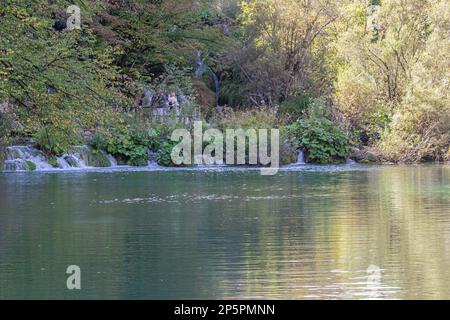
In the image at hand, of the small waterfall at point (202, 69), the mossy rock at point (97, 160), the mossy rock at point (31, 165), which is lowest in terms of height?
the mossy rock at point (31, 165)

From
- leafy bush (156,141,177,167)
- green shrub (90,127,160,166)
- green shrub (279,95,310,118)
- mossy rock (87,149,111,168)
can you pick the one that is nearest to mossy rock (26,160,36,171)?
mossy rock (87,149,111,168)

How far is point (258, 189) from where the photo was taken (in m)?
20.6

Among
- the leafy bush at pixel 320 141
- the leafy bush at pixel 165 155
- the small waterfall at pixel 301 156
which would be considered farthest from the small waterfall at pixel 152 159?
the small waterfall at pixel 301 156

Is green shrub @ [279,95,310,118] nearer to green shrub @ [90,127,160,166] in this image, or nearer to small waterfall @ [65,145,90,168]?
green shrub @ [90,127,160,166]

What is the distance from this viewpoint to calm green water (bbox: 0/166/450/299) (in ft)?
30.8

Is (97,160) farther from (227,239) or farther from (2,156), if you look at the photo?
(227,239)

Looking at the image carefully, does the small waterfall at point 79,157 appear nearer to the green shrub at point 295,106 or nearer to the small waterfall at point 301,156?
the small waterfall at point 301,156

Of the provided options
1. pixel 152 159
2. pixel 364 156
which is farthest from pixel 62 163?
pixel 364 156

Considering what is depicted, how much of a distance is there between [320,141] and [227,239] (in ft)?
60.2

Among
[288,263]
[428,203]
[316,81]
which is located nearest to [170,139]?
[316,81]

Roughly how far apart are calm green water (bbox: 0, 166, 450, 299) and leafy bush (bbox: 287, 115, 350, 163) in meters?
8.26

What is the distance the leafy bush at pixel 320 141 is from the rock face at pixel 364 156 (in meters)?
0.25

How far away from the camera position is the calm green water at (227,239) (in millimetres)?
9383

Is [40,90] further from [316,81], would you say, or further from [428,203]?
[316,81]
